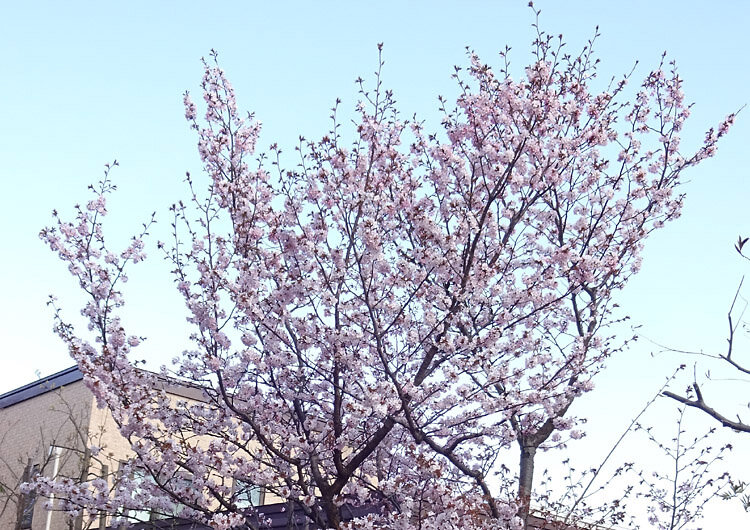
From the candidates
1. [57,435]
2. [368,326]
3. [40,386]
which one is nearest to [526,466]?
[368,326]

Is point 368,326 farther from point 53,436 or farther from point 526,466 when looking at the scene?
point 53,436

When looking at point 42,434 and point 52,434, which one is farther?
point 52,434

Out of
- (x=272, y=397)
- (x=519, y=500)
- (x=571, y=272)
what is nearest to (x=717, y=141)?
(x=571, y=272)

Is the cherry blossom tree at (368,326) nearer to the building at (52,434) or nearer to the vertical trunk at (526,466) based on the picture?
the vertical trunk at (526,466)

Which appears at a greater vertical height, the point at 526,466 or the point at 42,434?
the point at 42,434

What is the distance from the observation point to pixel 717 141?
1182 centimetres

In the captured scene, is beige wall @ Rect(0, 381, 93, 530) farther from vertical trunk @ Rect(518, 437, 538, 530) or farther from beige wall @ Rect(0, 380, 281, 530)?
vertical trunk @ Rect(518, 437, 538, 530)

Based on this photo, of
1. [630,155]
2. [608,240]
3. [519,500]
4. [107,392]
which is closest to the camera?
[107,392]

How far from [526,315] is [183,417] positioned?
3.83m

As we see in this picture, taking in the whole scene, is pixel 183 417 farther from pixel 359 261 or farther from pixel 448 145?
pixel 448 145

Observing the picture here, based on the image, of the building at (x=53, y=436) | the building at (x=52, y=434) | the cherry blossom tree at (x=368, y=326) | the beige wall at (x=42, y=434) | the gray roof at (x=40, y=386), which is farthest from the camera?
the gray roof at (x=40, y=386)

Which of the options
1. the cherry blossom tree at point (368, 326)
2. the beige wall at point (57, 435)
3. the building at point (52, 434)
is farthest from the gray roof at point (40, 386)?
the cherry blossom tree at point (368, 326)

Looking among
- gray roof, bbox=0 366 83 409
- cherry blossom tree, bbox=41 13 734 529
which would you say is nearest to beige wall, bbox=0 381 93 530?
gray roof, bbox=0 366 83 409

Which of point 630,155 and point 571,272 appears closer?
point 571,272
